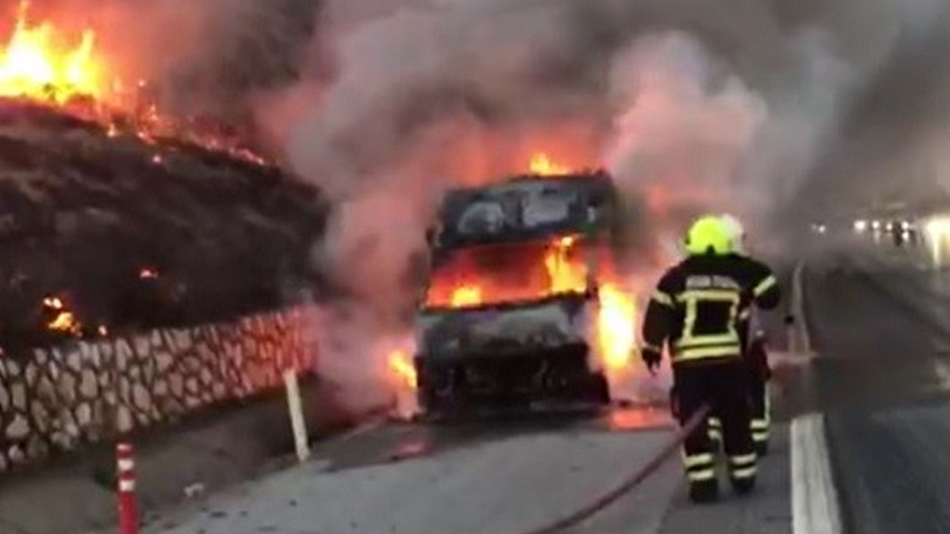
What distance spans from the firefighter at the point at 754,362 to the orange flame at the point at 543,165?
10.4 metres

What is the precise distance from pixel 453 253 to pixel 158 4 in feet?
27.2

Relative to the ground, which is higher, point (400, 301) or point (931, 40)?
point (931, 40)

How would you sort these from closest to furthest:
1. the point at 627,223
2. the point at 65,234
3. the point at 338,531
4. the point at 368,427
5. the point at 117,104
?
the point at 338,531 < the point at 65,234 < the point at 368,427 < the point at 627,223 < the point at 117,104

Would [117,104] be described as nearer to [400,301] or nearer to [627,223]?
[400,301]

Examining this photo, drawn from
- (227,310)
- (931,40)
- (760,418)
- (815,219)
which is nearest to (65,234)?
(227,310)

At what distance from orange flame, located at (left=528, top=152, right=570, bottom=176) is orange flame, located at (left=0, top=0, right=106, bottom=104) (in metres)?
5.52

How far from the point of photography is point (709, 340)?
36.1ft

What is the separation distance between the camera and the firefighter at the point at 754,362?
36.6 feet

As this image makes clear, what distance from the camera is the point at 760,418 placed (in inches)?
470

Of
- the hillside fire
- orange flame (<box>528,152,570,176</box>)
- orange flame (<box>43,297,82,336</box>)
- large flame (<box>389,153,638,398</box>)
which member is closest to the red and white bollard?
the hillside fire

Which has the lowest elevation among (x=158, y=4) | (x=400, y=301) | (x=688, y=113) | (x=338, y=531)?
(x=338, y=531)

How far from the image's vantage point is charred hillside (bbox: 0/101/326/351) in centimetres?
1598

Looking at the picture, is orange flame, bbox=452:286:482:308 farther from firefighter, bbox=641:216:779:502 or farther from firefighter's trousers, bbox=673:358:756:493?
firefighter's trousers, bbox=673:358:756:493

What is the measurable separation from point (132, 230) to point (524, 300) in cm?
401
